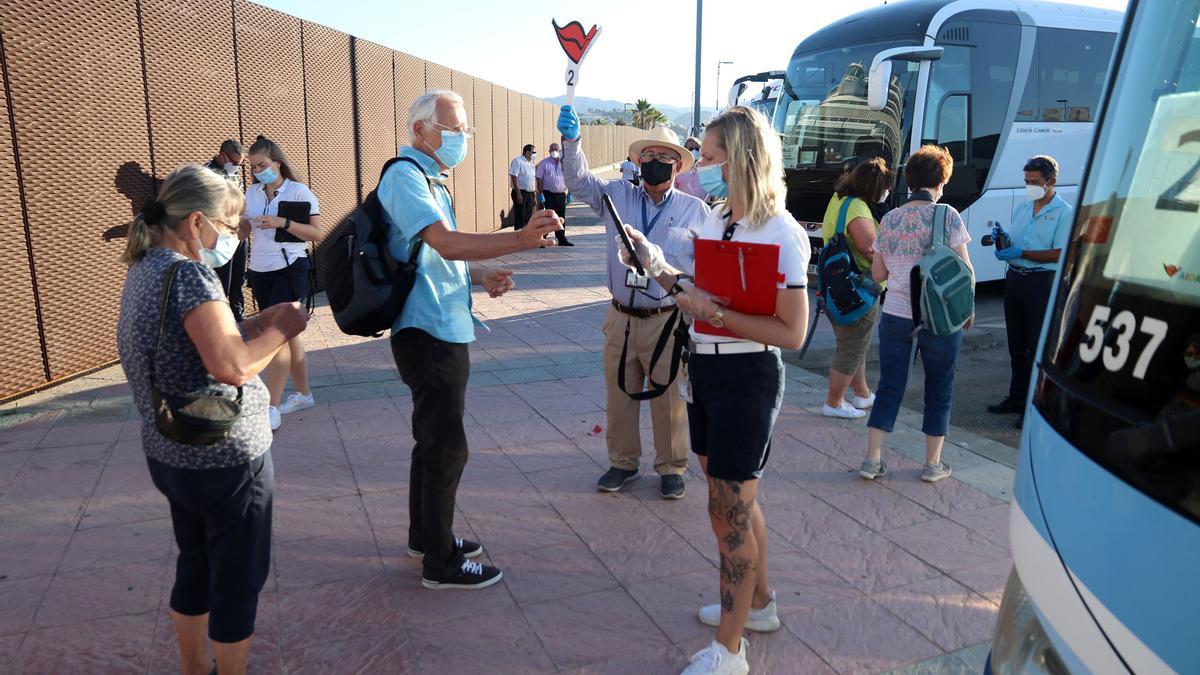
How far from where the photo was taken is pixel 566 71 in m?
5.54

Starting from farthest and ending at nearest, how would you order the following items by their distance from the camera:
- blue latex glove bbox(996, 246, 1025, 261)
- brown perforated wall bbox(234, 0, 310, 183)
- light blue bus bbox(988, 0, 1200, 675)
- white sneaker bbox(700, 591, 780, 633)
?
brown perforated wall bbox(234, 0, 310, 183) → blue latex glove bbox(996, 246, 1025, 261) → white sneaker bbox(700, 591, 780, 633) → light blue bus bbox(988, 0, 1200, 675)

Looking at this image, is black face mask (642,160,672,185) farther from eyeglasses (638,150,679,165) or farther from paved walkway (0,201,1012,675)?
paved walkway (0,201,1012,675)

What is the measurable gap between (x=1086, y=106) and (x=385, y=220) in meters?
12.1

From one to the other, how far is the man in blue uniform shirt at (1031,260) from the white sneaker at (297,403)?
5303 millimetres

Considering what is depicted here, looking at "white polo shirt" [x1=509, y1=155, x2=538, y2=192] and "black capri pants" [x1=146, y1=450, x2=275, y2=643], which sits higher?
"white polo shirt" [x1=509, y1=155, x2=538, y2=192]

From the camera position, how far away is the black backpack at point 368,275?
313 cm

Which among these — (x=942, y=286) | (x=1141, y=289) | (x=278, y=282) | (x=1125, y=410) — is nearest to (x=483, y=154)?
(x=278, y=282)

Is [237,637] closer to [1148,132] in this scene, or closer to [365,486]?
[365,486]

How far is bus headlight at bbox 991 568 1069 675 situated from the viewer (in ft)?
5.15

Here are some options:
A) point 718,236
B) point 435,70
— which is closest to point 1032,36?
point 435,70

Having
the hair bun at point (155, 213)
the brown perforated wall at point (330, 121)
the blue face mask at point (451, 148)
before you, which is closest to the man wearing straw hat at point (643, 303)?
the blue face mask at point (451, 148)

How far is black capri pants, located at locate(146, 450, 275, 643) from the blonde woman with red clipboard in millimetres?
1463

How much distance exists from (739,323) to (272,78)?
28.2ft

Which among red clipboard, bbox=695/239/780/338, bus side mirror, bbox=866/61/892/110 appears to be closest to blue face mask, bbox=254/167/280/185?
red clipboard, bbox=695/239/780/338
